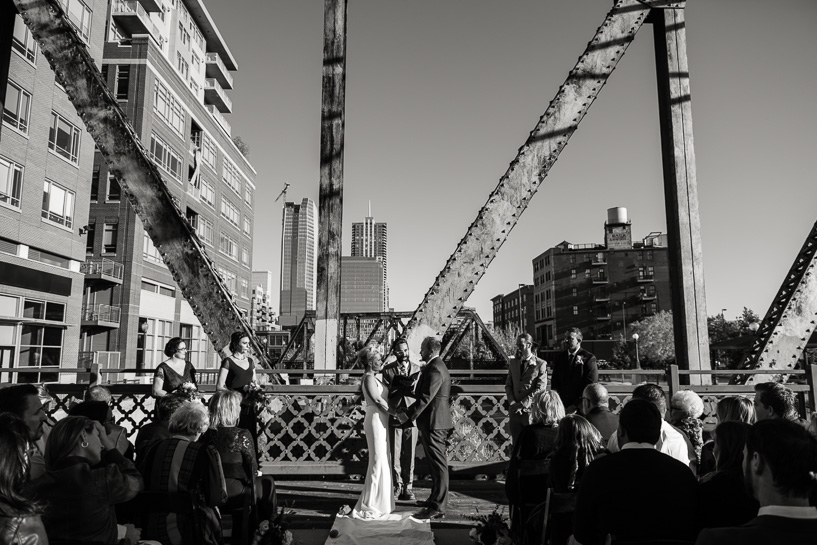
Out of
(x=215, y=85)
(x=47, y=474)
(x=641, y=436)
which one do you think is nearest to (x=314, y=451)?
(x=47, y=474)

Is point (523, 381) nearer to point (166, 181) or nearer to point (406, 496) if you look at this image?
point (406, 496)

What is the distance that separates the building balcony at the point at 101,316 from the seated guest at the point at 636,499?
38.0 meters

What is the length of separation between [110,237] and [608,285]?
76790mm

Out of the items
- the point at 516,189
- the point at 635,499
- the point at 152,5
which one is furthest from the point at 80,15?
the point at 635,499

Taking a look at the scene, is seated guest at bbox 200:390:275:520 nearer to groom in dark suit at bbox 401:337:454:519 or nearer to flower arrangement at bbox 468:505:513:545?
flower arrangement at bbox 468:505:513:545

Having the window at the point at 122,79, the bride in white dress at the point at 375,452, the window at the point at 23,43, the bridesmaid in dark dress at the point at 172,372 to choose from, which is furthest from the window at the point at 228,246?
the bride in white dress at the point at 375,452

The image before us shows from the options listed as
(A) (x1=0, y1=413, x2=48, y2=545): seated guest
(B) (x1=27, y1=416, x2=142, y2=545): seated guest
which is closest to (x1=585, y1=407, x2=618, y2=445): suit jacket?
(B) (x1=27, y1=416, x2=142, y2=545): seated guest

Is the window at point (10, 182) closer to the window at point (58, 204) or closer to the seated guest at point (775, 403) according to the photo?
the window at point (58, 204)

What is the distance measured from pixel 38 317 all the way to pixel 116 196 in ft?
47.4

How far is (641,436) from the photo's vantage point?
2.78 m

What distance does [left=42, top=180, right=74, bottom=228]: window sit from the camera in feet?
90.4

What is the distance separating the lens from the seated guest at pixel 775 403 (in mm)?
3959

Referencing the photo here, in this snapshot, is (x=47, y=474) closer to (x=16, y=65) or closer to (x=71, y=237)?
(x=16, y=65)

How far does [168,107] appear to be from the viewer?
42156 mm
